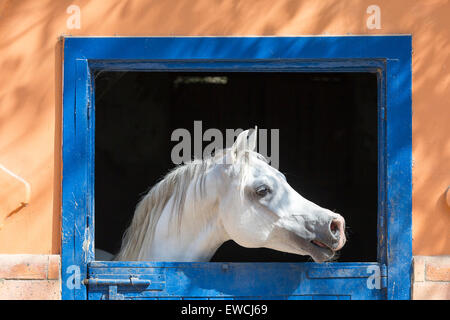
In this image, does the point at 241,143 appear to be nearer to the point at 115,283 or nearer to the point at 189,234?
the point at 189,234

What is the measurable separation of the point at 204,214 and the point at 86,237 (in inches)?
26.5

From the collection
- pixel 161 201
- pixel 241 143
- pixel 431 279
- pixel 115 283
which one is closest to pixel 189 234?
pixel 161 201

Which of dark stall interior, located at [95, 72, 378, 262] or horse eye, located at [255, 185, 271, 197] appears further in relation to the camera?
dark stall interior, located at [95, 72, 378, 262]

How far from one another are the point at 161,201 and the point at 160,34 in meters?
0.99

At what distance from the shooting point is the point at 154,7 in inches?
135

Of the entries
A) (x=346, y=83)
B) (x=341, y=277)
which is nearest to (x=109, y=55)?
(x=341, y=277)

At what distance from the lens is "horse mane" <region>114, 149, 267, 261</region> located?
3.57 metres

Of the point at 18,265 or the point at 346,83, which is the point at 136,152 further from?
the point at 18,265

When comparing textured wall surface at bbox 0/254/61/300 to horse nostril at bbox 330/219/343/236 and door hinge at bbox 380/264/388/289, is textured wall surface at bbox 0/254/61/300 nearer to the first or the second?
horse nostril at bbox 330/219/343/236

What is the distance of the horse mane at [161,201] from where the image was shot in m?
3.57

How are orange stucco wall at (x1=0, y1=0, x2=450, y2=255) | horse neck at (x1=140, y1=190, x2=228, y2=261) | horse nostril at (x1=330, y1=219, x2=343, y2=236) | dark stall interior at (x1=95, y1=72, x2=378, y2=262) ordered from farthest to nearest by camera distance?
dark stall interior at (x1=95, y1=72, x2=378, y2=262)
horse neck at (x1=140, y1=190, x2=228, y2=261)
orange stucco wall at (x1=0, y1=0, x2=450, y2=255)
horse nostril at (x1=330, y1=219, x2=343, y2=236)

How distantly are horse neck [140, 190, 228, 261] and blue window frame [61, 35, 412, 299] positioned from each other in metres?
0.20

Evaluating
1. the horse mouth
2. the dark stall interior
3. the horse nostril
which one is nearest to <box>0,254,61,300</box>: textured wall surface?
the horse mouth

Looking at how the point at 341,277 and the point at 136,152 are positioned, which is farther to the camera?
the point at 136,152
